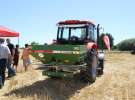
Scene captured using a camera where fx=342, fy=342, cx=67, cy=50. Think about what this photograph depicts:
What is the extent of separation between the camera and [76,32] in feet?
44.8

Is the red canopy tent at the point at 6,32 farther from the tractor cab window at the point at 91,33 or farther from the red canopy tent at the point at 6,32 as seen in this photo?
the tractor cab window at the point at 91,33

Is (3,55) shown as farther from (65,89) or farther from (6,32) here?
(6,32)

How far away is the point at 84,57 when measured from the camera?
1205cm

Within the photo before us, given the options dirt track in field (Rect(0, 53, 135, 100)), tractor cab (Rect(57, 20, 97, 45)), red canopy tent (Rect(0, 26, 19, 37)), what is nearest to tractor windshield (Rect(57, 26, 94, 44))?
tractor cab (Rect(57, 20, 97, 45))

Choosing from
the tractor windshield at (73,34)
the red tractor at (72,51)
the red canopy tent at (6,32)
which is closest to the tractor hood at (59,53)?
the red tractor at (72,51)

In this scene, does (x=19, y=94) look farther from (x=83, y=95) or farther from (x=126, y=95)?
(x=126, y=95)

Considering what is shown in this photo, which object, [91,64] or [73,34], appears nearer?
[91,64]

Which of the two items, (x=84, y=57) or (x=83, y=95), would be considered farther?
(x=84, y=57)

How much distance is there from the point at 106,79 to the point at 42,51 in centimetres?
342

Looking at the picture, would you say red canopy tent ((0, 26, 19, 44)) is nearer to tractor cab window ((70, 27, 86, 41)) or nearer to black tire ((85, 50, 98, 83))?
tractor cab window ((70, 27, 86, 41))

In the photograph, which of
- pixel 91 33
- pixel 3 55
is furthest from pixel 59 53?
pixel 91 33

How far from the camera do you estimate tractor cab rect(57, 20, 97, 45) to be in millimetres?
13312

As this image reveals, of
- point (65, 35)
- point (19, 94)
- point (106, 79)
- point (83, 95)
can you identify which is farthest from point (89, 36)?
point (19, 94)

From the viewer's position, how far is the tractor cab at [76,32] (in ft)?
43.7
